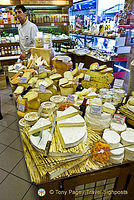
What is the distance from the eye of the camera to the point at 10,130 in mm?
3146

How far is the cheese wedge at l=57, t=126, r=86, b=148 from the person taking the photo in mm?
1191

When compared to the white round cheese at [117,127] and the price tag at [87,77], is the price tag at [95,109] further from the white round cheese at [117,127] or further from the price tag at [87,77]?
the price tag at [87,77]

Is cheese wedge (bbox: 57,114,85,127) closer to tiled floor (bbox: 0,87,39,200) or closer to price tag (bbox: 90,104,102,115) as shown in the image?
price tag (bbox: 90,104,102,115)

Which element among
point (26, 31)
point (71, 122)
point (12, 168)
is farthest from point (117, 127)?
point (26, 31)

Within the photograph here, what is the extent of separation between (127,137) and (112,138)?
140 mm

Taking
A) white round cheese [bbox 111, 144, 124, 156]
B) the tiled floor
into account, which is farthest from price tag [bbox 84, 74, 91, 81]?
the tiled floor

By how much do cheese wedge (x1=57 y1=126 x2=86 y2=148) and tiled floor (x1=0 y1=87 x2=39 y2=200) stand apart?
1.15m

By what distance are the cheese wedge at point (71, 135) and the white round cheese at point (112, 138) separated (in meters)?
0.23

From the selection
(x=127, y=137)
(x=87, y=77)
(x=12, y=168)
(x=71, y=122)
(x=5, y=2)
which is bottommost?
(x=12, y=168)

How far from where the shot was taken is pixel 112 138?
53.9 inches

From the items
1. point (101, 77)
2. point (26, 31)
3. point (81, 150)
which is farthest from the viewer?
point (26, 31)

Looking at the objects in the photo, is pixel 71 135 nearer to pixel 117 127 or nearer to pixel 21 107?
pixel 117 127

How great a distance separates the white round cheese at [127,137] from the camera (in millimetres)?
1340

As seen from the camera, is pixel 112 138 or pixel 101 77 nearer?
pixel 112 138
